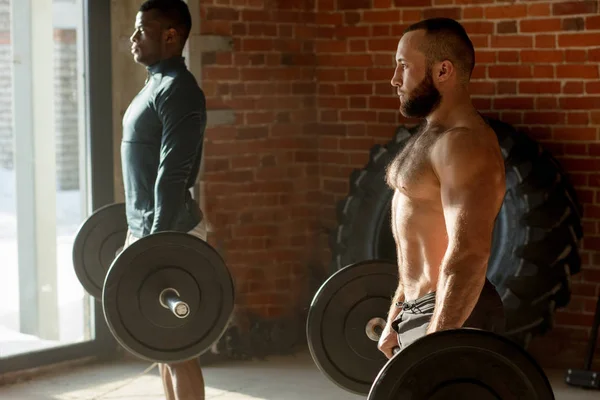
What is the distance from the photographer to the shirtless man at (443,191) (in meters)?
2.32

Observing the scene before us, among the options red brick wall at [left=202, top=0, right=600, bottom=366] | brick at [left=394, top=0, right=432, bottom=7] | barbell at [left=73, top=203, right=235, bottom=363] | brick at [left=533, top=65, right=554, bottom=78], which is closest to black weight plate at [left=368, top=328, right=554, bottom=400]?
barbell at [left=73, top=203, right=235, bottom=363]

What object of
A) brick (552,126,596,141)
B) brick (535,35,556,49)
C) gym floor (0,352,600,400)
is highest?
brick (535,35,556,49)

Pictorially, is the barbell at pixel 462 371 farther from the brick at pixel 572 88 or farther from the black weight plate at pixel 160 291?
the brick at pixel 572 88

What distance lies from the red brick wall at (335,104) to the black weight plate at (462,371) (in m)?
2.85

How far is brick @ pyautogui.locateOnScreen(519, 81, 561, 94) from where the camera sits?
489cm

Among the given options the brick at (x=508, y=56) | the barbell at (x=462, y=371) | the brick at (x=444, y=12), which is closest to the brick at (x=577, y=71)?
the brick at (x=508, y=56)

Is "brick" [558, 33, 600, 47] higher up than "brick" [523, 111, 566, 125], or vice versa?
"brick" [558, 33, 600, 47]

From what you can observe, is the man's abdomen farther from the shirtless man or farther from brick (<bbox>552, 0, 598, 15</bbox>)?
brick (<bbox>552, 0, 598, 15</bbox>)

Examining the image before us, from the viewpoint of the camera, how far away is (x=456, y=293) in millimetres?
2326

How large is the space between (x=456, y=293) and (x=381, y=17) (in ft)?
10.6

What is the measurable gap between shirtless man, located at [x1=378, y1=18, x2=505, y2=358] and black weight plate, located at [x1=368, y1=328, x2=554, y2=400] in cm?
16

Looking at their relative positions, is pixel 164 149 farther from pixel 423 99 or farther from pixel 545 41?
pixel 545 41

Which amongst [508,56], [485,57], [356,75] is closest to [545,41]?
[508,56]

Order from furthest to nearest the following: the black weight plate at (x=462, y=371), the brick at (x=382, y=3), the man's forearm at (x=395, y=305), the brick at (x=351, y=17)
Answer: the brick at (x=351, y=17) < the brick at (x=382, y=3) < the man's forearm at (x=395, y=305) < the black weight plate at (x=462, y=371)
